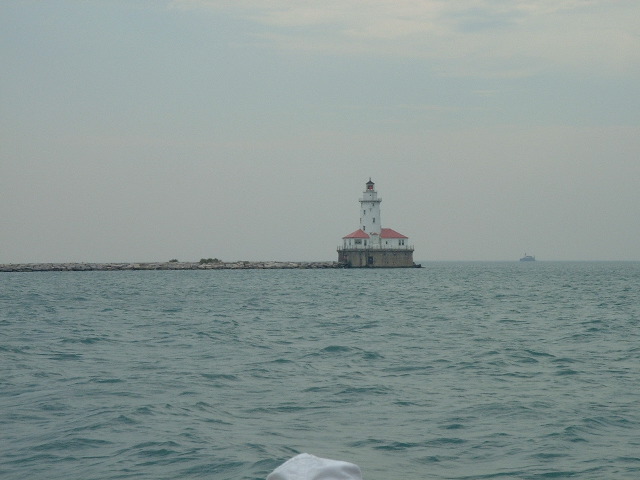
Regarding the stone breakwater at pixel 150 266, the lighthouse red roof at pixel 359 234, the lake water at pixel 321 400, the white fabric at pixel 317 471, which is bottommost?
the lake water at pixel 321 400

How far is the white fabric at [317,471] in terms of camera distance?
373 cm

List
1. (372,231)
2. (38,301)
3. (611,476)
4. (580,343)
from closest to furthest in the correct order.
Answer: (611,476)
(580,343)
(38,301)
(372,231)

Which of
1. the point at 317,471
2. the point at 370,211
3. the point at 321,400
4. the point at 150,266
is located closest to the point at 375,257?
the point at 370,211

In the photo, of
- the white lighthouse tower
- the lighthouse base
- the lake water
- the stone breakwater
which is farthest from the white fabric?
the stone breakwater

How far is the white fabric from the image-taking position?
Answer: 147 inches

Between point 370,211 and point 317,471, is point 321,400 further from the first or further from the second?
point 370,211

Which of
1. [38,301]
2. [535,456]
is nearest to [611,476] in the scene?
[535,456]

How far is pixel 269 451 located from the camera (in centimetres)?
1052

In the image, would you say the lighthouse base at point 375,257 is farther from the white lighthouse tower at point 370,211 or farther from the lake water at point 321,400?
the lake water at point 321,400

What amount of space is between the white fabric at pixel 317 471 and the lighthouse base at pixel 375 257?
110 m

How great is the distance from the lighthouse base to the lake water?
3338 inches

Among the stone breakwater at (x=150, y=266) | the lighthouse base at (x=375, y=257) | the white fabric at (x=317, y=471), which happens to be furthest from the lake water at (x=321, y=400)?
the stone breakwater at (x=150, y=266)

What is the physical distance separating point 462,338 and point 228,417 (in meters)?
14.0

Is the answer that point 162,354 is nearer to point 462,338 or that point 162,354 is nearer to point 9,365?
point 9,365
